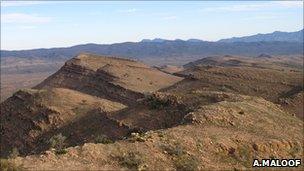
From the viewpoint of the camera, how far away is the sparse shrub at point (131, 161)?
63.6 ft

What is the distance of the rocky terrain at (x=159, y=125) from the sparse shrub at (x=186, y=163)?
0.13 feet

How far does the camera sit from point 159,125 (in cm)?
3033

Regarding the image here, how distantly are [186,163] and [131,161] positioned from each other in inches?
89.0

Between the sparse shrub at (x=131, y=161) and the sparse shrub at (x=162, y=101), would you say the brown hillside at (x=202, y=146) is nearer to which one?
the sparse shrub at (x=131, y=161)

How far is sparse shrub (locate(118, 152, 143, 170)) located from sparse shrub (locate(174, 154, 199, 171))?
1533mm

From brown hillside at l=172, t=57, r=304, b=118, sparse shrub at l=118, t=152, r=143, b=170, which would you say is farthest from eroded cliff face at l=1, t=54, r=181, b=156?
sparse shrub at l=118, t=152, r=143, b=170

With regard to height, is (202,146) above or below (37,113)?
above

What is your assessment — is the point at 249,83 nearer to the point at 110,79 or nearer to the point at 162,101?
the point at 110,79

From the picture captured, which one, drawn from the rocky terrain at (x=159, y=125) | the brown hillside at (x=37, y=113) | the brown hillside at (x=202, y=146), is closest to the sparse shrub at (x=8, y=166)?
the rocky terrain at (x=159, y=125)

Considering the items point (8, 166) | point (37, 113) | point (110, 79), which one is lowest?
point (37, 113)

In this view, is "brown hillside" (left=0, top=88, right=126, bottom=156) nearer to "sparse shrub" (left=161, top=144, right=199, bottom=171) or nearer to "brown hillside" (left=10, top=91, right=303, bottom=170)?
"brown hillside" (left=10, top=91, right=303, bottom=170)

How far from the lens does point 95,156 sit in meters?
19.7

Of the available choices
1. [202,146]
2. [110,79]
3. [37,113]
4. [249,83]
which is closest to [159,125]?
[202,146]

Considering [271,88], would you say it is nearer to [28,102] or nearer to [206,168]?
[28,102]
